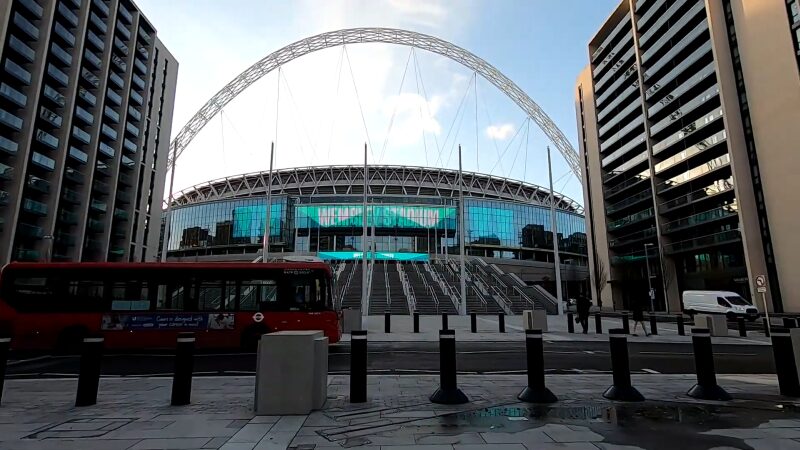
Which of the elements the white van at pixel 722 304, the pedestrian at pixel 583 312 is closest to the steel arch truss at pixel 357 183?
the white van at pixel 722 304

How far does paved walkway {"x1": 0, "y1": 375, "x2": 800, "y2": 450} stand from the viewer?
4.50 meters

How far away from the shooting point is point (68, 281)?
46.6ft

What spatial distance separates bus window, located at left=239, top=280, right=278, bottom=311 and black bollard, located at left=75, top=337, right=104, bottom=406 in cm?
762

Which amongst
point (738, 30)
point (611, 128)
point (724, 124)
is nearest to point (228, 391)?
point (724, 124)

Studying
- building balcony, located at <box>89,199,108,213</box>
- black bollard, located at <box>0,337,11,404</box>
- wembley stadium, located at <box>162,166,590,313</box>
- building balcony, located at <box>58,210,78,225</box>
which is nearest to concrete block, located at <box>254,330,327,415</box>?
black bollard, located at <box>0,337,11,404</box>

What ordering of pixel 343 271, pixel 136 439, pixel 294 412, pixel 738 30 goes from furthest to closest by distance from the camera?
pixel 343 271 → pixel 738 30 → pixel 294 412 → pixel 136 439

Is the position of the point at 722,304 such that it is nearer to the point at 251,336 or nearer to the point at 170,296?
the point at 251,336

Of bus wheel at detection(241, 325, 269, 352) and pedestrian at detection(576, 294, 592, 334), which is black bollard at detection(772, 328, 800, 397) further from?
pedestrian at detection(576, 294, 592, 334)

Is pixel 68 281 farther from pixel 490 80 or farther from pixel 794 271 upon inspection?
pixel 490 80

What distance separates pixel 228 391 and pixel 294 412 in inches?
94.4

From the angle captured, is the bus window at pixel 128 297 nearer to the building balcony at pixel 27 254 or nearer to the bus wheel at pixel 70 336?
the bus wheel at pixel 70 336

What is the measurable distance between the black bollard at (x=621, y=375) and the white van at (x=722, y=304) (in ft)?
121

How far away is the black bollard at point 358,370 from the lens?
6.47 meters

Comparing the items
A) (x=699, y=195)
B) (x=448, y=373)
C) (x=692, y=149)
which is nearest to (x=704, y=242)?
(x=699, y=195)
